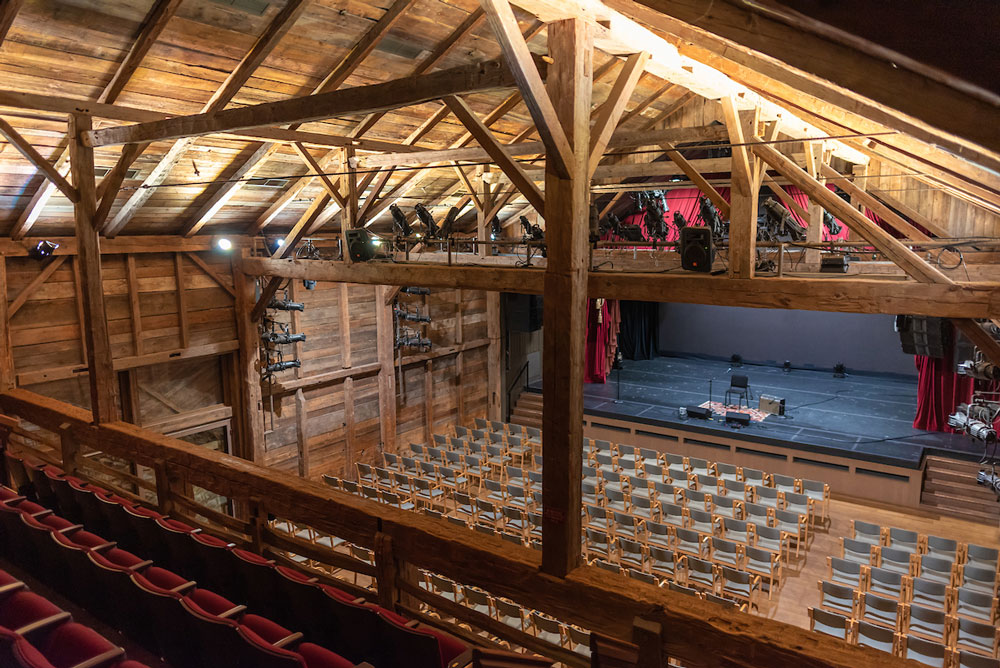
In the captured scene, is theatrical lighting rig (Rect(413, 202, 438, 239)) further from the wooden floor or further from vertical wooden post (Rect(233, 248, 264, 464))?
the wooden floor

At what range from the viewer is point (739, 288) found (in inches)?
246

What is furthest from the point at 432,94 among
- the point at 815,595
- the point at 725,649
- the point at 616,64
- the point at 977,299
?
the point at 815,595

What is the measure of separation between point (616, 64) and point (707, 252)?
13.0 ft

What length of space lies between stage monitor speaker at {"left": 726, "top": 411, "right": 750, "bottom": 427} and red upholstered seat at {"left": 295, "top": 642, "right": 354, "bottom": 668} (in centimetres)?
1073

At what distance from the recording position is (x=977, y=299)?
513cm

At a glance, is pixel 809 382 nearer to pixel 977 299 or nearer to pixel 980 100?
pixel 977 299

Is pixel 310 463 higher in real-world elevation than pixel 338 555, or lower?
lower

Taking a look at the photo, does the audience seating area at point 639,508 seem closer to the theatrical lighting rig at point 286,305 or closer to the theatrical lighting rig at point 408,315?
the theatrical lighting rig at point 408,315

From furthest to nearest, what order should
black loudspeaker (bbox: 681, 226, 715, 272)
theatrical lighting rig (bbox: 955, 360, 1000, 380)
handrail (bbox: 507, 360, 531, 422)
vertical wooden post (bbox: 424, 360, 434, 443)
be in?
1. handrail (bbox: 507, 360, 531, 422)
2. vertical wooden post (bbox: 424, 360, 434, 443)
3. theatrical lighting rig (bbox: 955, 360, 1000, 380)
4. black loudspeaker (bbox: 681, 226, 715, 272)

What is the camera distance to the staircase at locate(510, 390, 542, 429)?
1553 centimetres

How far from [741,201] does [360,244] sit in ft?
15.5

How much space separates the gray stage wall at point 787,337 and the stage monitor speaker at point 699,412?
3.74m

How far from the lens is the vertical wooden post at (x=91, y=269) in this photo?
623 centimetres

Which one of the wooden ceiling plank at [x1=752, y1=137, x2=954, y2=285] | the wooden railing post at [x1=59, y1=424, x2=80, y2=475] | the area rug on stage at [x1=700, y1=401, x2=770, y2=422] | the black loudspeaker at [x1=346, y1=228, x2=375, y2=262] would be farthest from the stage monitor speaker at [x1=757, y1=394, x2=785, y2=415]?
the wooden railing post at [x1=59, y1=424, x2=80, y2=475]
